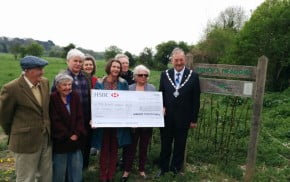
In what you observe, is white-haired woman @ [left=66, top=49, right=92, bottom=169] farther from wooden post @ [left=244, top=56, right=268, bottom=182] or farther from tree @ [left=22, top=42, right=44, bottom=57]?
tree @ [left=22, top=42, right=44, bottom=57]

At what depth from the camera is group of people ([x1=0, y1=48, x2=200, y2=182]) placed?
451 cm

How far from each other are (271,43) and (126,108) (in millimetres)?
19108

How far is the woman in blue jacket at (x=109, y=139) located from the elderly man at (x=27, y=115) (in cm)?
118

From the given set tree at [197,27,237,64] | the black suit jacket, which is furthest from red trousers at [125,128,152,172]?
tree at [197,27,237,64]

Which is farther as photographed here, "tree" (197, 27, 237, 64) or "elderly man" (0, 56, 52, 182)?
"tree" (197, 27, 237, 64)

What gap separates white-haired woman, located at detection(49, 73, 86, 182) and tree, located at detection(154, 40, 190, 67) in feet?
149

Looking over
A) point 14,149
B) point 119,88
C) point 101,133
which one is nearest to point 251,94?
point 119,88

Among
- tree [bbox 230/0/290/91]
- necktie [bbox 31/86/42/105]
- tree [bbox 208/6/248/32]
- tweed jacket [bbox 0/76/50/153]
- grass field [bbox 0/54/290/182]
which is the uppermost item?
tree [bbox 208/6/248/32]

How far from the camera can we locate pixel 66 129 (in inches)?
196

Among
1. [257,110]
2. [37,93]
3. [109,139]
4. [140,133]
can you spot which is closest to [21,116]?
[37,93]

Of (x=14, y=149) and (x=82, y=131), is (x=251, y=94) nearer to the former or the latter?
(x=82, y=131)

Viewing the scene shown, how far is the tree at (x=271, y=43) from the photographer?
22516 mm

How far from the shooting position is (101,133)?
5.74 meters

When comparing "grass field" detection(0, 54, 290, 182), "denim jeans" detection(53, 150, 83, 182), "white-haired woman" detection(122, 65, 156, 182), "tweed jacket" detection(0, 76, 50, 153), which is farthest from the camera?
"grass field" detection(0, 54, 290, 182)
